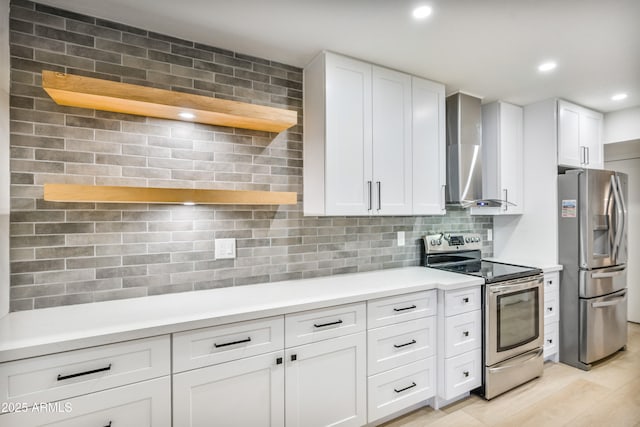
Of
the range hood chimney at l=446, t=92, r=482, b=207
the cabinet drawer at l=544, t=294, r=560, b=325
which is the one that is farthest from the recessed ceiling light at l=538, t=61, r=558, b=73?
the cabinet drawer at l=544, t=294, r=560, b=325

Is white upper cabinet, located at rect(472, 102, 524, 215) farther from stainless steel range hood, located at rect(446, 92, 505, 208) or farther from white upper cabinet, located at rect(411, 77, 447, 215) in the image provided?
white upper cabinet, located at rect(411, 77, 447, 215)

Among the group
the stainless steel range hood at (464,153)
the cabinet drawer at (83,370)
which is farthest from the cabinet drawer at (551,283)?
the cabinet drawer at (83,370)

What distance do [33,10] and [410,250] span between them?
298 cm

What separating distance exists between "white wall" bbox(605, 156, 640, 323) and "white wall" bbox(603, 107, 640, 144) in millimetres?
822

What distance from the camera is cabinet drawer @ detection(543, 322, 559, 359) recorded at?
117 inches

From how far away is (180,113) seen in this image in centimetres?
183

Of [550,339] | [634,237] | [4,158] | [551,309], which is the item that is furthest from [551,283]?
[4,158]

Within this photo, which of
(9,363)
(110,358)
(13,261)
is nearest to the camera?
(9,363)

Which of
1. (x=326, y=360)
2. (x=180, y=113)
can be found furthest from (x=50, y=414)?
(x=180, y=113)

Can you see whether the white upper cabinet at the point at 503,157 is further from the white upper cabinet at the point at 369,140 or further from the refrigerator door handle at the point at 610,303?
the refrigerator door handle at the point at 610,303

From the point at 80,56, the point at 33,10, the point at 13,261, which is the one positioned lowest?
the point at 13,261

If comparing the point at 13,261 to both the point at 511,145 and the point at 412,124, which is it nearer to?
the point at 412,124

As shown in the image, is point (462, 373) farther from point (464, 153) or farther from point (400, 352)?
point (464, 153)

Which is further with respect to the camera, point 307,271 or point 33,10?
point 307,271
